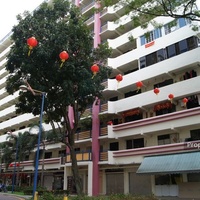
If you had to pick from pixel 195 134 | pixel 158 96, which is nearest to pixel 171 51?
pixel 158 96

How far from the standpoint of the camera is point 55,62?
17.9m

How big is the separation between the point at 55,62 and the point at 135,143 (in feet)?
35.1

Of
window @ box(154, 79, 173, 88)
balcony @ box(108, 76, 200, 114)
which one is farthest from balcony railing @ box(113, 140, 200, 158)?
window @ box(154, 79, 173, 88)

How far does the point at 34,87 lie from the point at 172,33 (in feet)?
40.7

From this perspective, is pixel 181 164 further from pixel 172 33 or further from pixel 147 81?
pixel 172 33

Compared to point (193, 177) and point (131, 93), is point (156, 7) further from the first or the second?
point (131, 93)

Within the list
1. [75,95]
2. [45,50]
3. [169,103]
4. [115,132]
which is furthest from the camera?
[115,132]

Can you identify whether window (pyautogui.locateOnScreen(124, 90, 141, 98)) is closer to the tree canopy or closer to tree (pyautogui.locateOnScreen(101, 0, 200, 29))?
the tree canopy

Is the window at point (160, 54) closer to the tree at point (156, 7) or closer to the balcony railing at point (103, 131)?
the balcony railing at point (103, 131)

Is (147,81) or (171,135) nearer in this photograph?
(171,135)

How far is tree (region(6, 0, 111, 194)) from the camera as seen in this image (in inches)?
691

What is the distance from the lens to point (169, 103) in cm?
2095

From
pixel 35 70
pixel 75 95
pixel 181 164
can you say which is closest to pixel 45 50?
pixel 35 70

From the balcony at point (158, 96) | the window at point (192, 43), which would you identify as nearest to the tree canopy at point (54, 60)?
the balcony at point (158, 96)
